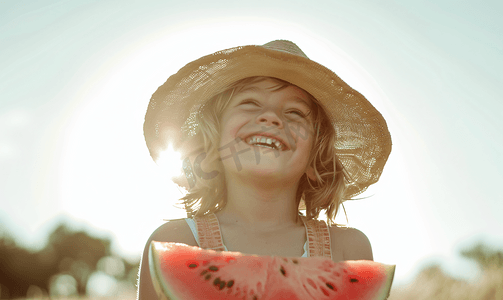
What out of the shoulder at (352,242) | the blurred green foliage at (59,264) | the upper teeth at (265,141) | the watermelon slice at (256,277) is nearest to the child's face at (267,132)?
the upper teeth at (265,141)

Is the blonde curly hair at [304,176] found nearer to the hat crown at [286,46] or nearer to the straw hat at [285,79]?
the straw hat at [285,79]

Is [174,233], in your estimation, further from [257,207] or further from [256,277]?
[256,277]

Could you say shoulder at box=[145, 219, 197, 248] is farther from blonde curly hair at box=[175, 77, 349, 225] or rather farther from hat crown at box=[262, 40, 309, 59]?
hat crown at box=[262, 40, 309, 59]

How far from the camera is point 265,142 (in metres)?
2.27

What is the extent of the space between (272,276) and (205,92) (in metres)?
1.43

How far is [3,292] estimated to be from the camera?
23375mm

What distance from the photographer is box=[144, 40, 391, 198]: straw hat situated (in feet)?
7.86

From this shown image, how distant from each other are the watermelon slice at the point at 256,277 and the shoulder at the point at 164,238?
0.50 metres

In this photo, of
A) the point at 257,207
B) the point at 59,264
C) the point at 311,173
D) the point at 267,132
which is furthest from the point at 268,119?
the point at 59,264

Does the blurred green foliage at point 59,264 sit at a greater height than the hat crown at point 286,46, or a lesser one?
lesser

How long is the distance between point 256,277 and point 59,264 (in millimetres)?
29365

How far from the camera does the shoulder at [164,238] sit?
6.62 ft

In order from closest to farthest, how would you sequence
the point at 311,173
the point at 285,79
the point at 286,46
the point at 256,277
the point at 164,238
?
the point at 256,277, the point at 164,238, the point at 285,79, the point at 286,46, the point at 311,173

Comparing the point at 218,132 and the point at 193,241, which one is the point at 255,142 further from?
the point at 193,241
